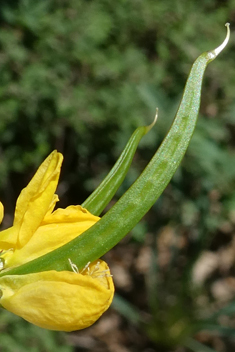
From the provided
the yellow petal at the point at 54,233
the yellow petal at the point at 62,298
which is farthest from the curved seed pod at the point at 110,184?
the yellow petal at the point at 62,298

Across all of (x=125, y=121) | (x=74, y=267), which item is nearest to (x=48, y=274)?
(x=74, y=267)

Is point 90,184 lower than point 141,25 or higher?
lower

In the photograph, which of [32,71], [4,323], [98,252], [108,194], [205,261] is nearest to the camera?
[98,252]

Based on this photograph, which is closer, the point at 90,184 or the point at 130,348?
the point at 90,184

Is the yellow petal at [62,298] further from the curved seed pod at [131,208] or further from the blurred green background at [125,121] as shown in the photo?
the blurred green background at [125,121]

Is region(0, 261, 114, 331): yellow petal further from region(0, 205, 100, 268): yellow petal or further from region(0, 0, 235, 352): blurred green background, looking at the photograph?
region(0, 0, 235, 352): blurred green background

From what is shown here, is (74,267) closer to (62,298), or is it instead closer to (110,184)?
(62,298)

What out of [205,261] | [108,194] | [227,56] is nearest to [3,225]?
[205,261]

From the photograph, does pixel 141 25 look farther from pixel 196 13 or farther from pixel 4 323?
pixel 4 323
